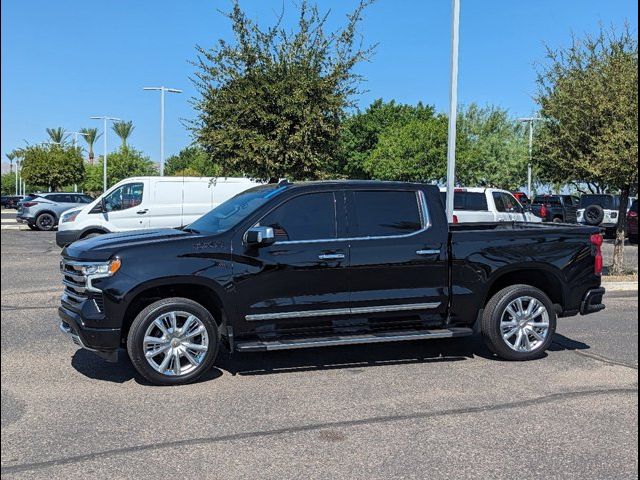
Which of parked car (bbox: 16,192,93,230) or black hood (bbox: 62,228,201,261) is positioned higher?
parked car (bbox: 16,192,93,230)

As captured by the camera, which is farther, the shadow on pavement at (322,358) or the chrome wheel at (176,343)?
the shadow on pavement at (322,358)

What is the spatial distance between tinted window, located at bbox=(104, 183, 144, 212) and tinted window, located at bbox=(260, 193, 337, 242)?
1142cm

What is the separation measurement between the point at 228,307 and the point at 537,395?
9.01 feet

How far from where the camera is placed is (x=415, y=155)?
43.4 metres

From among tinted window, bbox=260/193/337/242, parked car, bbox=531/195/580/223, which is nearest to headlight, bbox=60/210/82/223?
tinted window, bbox=260/193/337/242

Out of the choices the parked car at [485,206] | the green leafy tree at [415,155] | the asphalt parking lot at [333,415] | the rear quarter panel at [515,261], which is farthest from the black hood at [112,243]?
the green leafy tree at [415,155]

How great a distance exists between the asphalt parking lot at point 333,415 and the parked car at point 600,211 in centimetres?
2053

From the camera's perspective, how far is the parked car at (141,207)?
634 inches

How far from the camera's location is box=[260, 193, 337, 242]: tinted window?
5.95 metres

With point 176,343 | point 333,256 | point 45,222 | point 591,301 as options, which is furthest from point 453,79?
point 45,222

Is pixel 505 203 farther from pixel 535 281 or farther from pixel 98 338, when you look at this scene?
pixel 98 338

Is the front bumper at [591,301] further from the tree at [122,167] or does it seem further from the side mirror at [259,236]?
the tree at [122,167]

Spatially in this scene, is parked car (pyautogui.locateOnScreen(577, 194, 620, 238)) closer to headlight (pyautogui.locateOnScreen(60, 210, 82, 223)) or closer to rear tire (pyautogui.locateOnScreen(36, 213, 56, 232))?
headlight (pyautogui.locateOnScreen(60, 210, 82, 223))

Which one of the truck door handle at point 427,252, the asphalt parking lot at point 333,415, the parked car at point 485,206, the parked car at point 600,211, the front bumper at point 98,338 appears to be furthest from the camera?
the parked car at point 600,211
